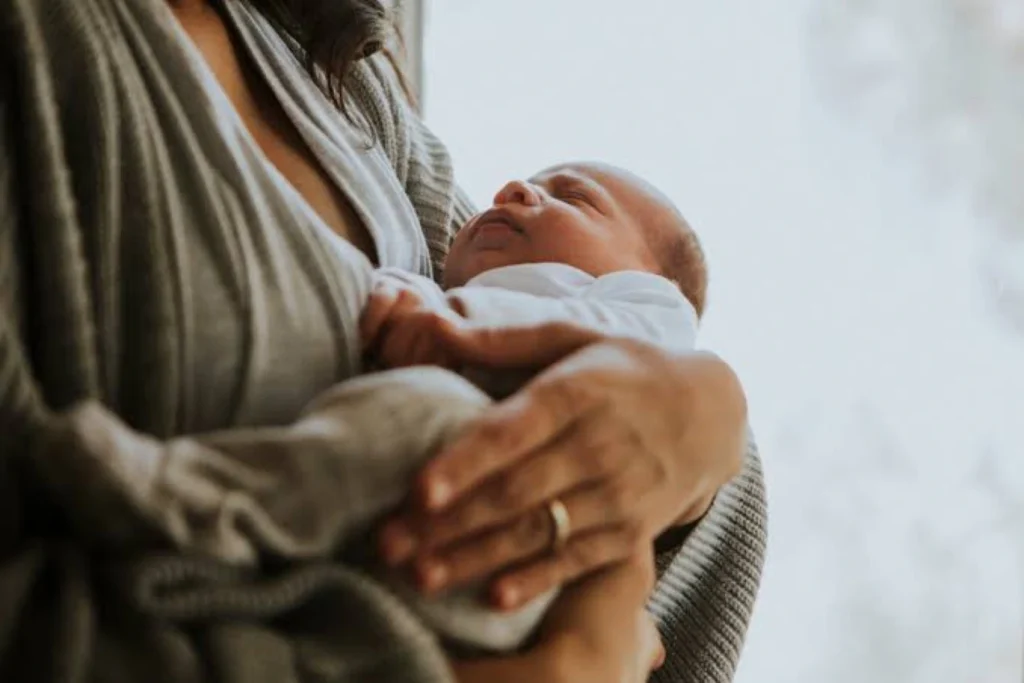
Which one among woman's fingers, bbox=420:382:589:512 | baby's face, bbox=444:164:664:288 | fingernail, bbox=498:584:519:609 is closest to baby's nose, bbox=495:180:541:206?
baby's face, bbox=444:164:664:288

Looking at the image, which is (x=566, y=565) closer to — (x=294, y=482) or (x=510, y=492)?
(x=510, y=492)

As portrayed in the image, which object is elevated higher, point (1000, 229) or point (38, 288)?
point (38, 288)

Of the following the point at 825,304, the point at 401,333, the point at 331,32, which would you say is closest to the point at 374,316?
the point at 401,333

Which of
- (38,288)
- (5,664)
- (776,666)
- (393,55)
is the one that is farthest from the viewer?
(776,666)

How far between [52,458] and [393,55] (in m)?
0.80

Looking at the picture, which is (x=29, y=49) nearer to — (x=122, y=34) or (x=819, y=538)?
(x=122, y=34)

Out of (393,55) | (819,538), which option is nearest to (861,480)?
(819,538)

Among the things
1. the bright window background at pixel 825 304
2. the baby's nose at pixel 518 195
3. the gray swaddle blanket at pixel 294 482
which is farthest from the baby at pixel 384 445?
the bright window background at pixel 825 304

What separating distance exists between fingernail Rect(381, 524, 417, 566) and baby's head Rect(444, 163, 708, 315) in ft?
1.42

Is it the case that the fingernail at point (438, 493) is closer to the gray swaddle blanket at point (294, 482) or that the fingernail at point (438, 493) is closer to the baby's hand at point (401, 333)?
the gray swaddle blanket at point (294, 482)

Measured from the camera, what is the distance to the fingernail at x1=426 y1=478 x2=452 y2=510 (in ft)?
1.72

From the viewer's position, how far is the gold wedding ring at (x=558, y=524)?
59 centimetres

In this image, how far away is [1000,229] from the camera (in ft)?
5.31

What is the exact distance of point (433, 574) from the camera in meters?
0.53
